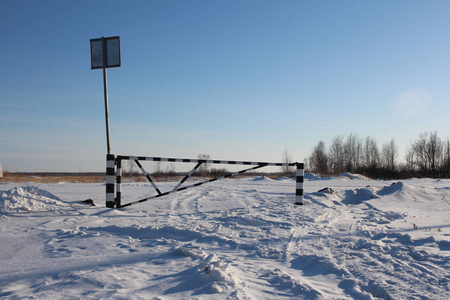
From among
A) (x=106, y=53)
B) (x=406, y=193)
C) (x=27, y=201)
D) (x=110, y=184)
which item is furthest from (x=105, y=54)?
(x=406, y=193)

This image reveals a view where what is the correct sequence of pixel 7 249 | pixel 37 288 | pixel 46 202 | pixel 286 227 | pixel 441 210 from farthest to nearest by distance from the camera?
pixel 441 210 → pixel 46 202 → pixel 286 227 → pixel 7 249 → pixel 37 288

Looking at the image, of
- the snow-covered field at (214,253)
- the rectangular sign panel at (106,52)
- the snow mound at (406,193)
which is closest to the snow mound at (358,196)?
the snow mound at (406,193)

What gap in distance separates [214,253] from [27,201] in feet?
13.7

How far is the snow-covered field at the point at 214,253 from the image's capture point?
2.36 meters

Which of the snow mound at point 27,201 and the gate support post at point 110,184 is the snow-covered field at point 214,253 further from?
the gate support post at point 110,184

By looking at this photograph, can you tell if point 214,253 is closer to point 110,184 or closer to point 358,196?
point 110,184

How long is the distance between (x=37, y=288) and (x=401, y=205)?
789 centimetres

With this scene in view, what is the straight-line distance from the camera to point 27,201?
572 centimetres

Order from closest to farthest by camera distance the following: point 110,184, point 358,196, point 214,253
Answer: point 214,253 → point 110,184 → point 358,196

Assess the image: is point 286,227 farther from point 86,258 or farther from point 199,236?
point 86,258

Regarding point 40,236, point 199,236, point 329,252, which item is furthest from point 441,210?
point 40,236

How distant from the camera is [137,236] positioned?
164 inches

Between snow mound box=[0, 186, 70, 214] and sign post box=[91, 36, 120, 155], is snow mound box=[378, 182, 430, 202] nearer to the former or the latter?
sign post box=[91, 36, 120, 155]

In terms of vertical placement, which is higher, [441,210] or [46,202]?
[46,202]
